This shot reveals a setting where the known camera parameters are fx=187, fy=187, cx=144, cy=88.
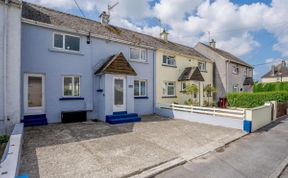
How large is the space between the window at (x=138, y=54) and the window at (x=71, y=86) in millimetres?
4653

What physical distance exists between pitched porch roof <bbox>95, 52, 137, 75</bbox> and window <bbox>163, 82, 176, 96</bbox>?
5.00 m

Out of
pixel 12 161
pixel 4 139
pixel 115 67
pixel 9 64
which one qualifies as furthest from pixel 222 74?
pixel 12 161

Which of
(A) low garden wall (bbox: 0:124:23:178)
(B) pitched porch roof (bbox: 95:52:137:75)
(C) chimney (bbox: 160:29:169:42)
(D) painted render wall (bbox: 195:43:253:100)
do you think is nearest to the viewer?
(A) low garden wall (bbox: 0:124:23:178)

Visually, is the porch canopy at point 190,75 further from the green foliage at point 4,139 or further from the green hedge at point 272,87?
the green hedge at point 272,87

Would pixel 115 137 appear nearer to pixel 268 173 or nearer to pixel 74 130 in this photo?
pixel 74 130

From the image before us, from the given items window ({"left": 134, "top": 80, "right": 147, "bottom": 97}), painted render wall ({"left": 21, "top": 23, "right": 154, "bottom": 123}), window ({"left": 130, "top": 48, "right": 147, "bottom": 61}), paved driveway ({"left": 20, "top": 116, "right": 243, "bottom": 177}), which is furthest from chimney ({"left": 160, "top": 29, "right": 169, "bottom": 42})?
paved driveway ({"left": 20, "top": 116, "right": 243, "bottom": 177})

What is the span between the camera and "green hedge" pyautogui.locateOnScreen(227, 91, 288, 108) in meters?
14.7

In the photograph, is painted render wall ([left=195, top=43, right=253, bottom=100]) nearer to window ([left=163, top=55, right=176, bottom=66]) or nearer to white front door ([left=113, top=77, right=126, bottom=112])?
window ([left=163, top=55, right=176, bottom=66])

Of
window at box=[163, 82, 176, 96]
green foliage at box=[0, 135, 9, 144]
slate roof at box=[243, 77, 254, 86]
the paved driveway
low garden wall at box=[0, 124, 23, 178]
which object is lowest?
the paved driveway

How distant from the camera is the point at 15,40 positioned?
7.72 meters

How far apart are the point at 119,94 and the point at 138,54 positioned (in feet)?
13.6

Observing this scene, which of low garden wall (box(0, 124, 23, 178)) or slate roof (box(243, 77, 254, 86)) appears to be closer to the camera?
low garden wall (box(0, 124, 23, 178))

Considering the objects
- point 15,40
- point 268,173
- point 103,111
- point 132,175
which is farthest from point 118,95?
point 268,173

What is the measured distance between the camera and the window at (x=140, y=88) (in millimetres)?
14438
